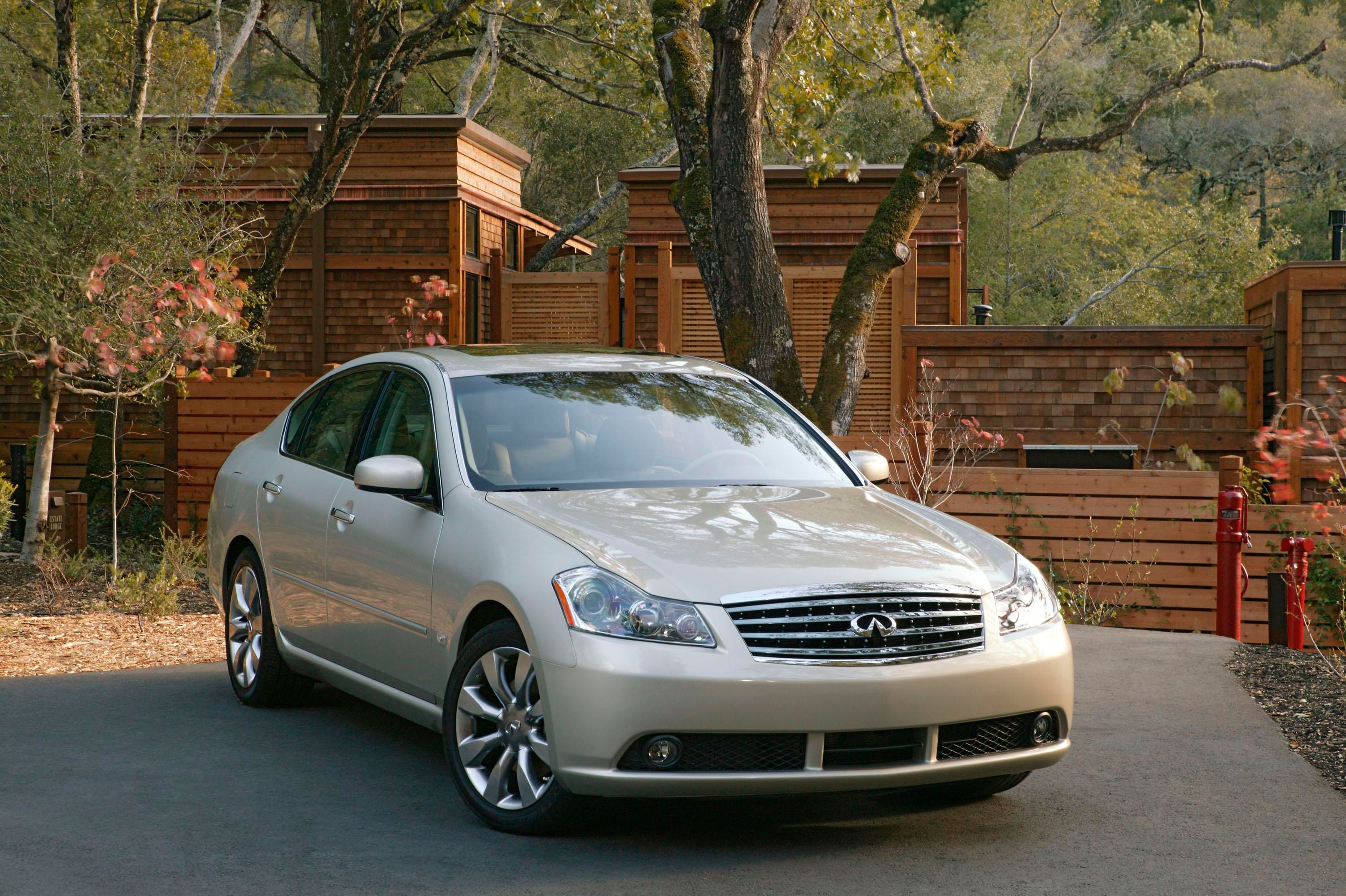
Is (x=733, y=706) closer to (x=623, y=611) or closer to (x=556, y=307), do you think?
(x=623, y=611)

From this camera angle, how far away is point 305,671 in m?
6.31

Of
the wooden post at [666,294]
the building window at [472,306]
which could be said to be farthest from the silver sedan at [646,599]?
the building window at [472,306]

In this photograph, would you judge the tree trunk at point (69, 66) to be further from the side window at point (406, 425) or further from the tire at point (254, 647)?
the side window at point (406, 425)

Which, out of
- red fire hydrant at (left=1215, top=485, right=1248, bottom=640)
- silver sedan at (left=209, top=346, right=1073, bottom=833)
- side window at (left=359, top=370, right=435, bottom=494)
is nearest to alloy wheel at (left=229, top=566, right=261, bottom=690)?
silver sedan at (left=209, top=346, right=1073, bottom=833)

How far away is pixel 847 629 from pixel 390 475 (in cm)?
181

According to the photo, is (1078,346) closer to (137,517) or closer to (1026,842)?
(137,517)

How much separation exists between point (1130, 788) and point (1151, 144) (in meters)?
42.0

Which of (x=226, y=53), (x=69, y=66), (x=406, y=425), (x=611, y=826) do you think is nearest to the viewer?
(x=611, y=826)

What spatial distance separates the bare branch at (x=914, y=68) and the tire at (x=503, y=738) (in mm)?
9771

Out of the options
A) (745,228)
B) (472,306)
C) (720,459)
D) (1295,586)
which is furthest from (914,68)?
(720,459)

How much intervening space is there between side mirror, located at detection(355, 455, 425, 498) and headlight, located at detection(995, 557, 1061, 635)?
2103 mm

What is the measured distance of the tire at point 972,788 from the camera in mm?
5164

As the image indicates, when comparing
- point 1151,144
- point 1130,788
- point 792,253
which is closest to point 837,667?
point 1130,788

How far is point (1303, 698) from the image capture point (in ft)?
23.1
